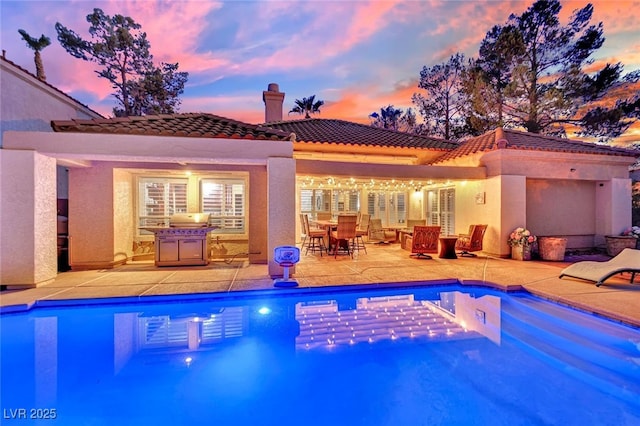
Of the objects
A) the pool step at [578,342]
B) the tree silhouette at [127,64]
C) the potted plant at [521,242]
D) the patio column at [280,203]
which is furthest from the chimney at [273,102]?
the pool step at [578,342]

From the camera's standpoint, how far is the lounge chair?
7.19m

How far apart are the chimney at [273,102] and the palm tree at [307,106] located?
12.3 meters

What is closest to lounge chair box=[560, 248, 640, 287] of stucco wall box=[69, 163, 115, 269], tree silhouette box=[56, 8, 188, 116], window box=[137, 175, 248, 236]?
window box=[137, 175, 248, 236]

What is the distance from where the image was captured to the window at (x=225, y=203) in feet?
36.4

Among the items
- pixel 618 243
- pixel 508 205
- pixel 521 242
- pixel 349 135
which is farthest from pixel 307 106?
pixel 618 243

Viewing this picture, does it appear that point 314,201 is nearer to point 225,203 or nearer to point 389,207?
point 389,207

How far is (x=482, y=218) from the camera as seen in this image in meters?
11.8

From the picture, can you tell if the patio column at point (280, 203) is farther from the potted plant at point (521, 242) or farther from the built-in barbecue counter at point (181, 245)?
the potted plant at point (521, 242)

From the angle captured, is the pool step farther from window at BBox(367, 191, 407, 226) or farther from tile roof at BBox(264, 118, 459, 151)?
window at BBox(367, 191, 407, 226)

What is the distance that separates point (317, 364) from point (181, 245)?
7.03 meters

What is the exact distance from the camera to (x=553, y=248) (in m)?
10.6

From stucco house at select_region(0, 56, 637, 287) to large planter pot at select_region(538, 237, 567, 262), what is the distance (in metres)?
0.99

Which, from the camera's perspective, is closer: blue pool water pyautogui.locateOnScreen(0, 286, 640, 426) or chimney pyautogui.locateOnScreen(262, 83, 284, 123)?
blue pool water pyautogui.locateOnScreen(0, 286, 640, 426)

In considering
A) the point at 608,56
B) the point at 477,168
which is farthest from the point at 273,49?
the point at 608,56
